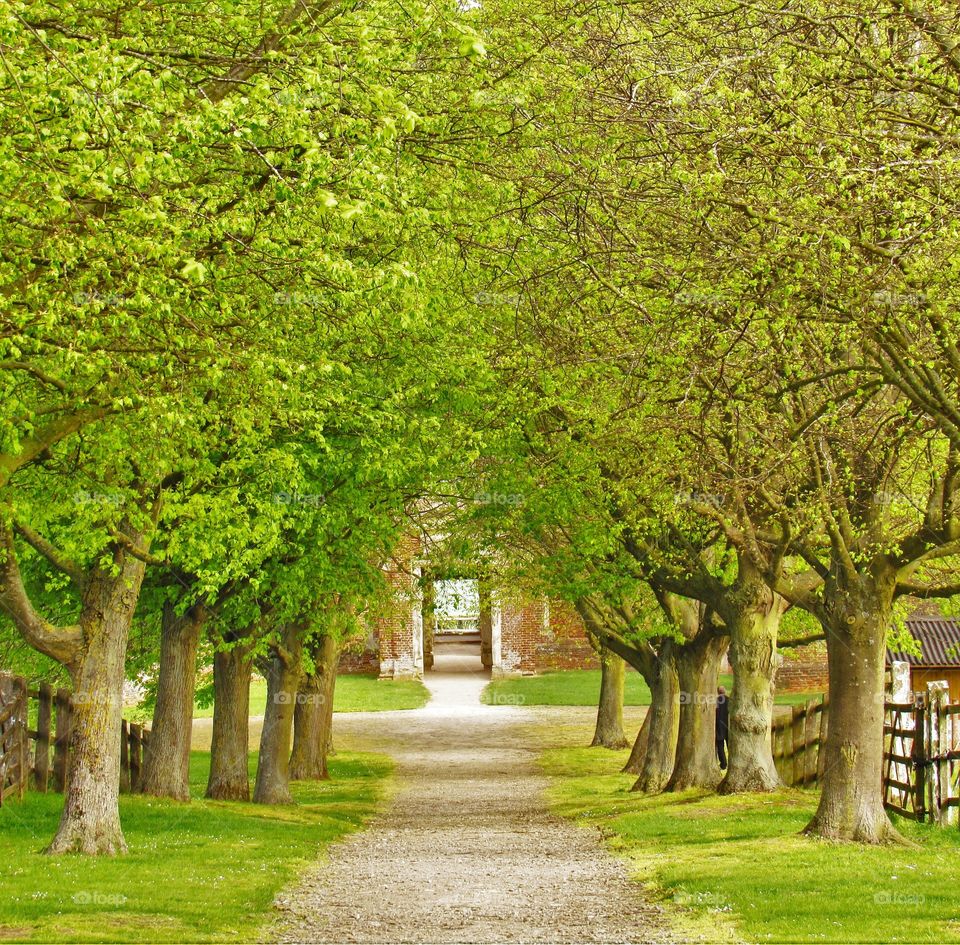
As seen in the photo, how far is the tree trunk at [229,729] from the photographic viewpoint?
75.7ft

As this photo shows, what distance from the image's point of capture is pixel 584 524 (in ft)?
68.1

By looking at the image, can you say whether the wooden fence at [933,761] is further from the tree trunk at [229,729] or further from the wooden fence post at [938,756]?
the tree trunk at [229,729]

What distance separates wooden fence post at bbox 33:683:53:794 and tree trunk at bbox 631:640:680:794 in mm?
12191

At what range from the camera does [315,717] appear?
29172mm

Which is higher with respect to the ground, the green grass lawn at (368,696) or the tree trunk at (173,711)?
the tree trunk at (173,711)

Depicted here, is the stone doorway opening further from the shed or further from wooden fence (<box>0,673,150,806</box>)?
the shed

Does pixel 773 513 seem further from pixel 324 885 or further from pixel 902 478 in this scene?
pixel 324 885

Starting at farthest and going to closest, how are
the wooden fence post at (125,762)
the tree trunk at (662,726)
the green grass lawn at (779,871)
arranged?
the tree trunk at (662,726), the wooden fence post at (125,762), the green grass lawn at (779,871)

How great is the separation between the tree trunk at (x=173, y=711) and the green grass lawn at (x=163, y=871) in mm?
551
